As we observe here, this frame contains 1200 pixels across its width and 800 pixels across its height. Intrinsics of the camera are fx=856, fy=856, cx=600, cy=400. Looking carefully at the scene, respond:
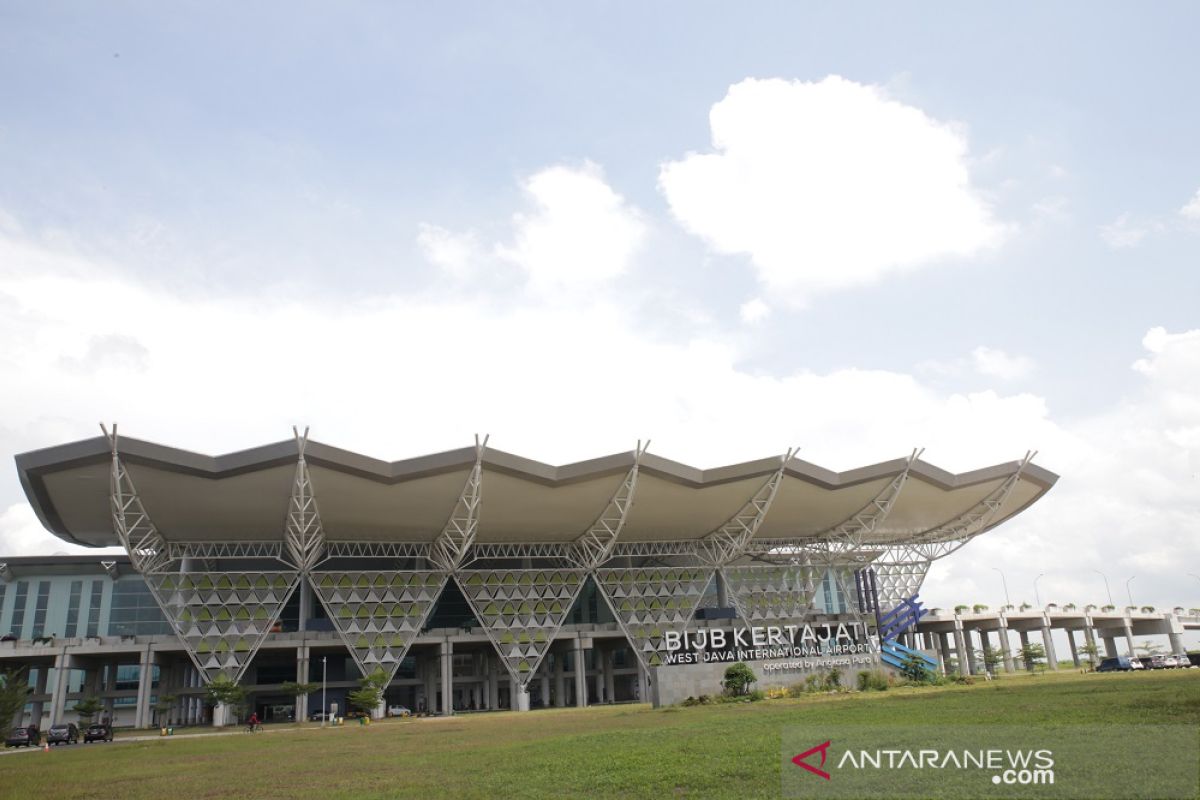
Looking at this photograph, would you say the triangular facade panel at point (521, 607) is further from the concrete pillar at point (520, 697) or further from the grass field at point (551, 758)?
the grass field at point (551, 758)

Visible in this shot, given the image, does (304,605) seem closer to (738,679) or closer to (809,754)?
(738,679)

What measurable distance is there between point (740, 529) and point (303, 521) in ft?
115

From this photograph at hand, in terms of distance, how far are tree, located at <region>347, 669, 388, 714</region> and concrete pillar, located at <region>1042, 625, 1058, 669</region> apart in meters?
71.7

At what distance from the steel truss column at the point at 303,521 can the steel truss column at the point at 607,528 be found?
769 inches

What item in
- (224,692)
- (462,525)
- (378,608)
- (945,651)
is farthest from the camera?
(945,651)

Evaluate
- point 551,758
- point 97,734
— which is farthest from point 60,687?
point 551,758

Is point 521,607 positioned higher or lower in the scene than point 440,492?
lower

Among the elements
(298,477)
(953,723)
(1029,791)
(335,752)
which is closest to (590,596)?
(298,477)

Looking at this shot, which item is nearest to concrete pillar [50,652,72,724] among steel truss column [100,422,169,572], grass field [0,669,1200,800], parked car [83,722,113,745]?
steel truss column [100,422,169,572]

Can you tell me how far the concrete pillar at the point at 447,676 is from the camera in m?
66.2

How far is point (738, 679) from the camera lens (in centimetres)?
4716

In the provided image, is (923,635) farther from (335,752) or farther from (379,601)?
(335,752)

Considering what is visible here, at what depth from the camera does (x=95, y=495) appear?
50406 millimetres

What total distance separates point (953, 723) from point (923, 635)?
90.8m
